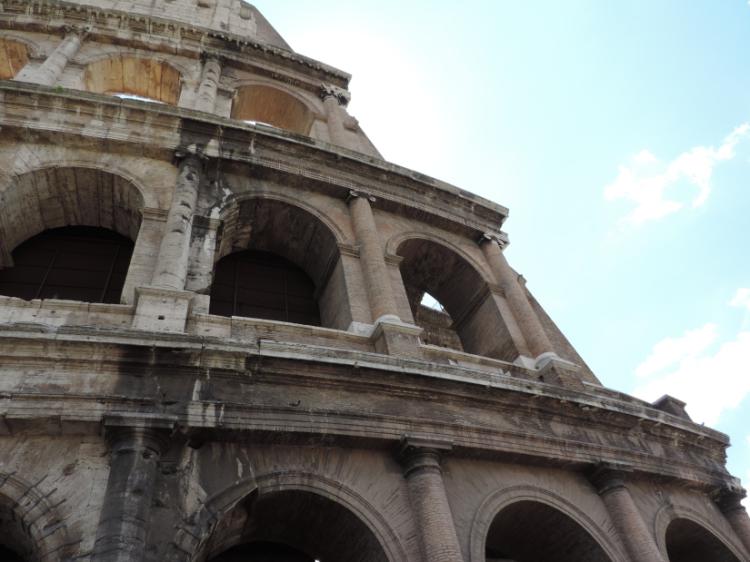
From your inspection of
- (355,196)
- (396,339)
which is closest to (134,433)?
(396,339)

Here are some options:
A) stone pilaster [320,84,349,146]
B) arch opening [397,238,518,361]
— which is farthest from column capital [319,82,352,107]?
arch opening [397,238,518,361]

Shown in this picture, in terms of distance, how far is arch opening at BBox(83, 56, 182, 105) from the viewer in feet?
43.1

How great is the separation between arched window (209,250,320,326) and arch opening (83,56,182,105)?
5.69 metres

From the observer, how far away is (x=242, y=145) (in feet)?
32.8

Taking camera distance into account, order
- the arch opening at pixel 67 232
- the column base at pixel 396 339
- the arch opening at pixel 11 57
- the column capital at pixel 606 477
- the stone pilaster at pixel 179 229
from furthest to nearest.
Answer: the arch opening at pixel 11 57
the arch opening at pixel 67 232
the column base at pixel 396 339
the column capital at pixel 606 477
the stone pilaster at pixel 179 229

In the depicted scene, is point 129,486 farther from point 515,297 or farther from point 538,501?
point 515,297

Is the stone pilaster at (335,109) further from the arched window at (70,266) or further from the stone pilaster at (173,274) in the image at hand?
the arched window at (70,266)

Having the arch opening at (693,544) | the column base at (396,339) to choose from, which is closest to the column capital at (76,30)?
the column base at (396,339)

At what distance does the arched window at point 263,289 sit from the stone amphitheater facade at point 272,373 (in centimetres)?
4

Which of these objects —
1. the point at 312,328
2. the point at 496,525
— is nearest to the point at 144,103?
the point at 312,328

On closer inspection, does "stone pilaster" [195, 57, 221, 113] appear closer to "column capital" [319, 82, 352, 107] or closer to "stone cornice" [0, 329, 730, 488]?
"column capital" [319, 82, 352, 107]

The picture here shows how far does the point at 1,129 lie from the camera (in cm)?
878

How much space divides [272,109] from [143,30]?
11.3 ft

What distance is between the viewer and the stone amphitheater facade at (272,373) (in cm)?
550
